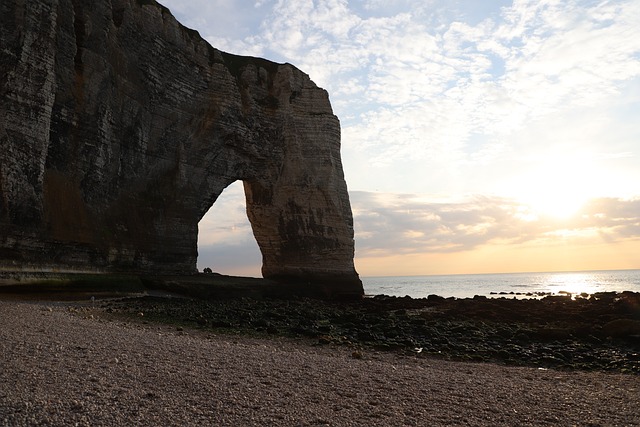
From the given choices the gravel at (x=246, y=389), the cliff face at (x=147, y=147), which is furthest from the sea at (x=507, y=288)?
the gravel at (x=246, y=389)

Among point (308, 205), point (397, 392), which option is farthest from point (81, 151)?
point (397, 392)

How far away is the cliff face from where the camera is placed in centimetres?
1950

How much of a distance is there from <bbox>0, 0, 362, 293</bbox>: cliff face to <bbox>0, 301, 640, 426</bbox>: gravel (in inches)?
497

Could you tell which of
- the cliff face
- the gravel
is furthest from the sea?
the gravel

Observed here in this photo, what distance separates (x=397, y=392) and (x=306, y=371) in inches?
62.8

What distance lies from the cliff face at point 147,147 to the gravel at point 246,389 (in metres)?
12.6

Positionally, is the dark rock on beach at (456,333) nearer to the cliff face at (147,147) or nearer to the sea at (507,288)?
the cliff face at (147,147)

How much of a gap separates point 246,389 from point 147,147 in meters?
24.2

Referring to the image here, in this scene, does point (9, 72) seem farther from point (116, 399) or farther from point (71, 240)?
point (116, 399)

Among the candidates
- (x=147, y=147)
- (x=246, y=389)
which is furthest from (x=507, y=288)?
(x=246, y=389)

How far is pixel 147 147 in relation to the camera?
27688mm

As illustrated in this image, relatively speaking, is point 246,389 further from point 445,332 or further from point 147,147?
point 147,147

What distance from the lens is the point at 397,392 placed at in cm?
665

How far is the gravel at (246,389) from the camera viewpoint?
195 inches
